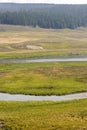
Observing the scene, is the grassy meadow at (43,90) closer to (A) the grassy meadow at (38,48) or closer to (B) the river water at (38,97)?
(A) the grassy meadow at (38,48)

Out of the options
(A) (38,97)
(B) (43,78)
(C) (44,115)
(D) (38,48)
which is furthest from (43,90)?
(D) (38,48)

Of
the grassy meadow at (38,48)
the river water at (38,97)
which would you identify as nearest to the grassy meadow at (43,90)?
the grassy meadow at (38,48)

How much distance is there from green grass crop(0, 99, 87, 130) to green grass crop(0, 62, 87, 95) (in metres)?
9.71

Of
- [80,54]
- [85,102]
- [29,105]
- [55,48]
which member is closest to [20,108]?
[29,105]

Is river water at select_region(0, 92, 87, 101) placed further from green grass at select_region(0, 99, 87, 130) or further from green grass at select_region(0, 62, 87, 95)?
green grass at select_region(0, 99, 87, 130)

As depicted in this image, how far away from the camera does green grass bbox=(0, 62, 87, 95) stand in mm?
62750

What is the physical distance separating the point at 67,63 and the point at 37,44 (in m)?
50.8

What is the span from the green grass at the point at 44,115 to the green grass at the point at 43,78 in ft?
31.9

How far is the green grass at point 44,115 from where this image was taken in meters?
39.9

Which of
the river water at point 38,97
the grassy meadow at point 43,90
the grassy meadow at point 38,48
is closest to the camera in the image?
the grassy meadow at point 43,90


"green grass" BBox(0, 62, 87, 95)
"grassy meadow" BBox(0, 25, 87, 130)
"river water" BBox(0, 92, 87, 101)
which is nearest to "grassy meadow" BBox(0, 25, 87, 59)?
"grassy meadow" BBox(0, 25, 87, 130)

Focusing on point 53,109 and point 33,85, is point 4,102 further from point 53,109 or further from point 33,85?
point 33,85

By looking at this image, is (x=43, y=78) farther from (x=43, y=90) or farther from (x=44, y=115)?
(x=44, y=115)

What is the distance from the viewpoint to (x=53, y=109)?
47.7 metres
